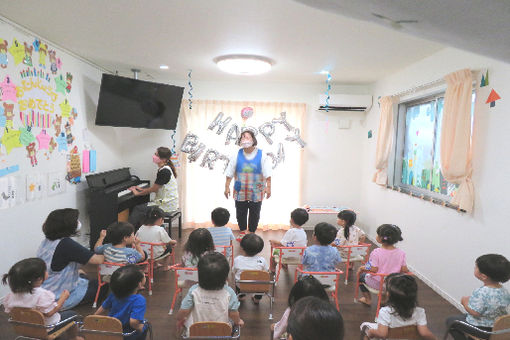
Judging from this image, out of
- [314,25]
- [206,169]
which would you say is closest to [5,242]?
[206,169]

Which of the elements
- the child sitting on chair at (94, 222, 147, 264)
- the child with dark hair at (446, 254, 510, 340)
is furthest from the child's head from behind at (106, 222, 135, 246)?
the child with dark hair at (446, 254, 510, 340)

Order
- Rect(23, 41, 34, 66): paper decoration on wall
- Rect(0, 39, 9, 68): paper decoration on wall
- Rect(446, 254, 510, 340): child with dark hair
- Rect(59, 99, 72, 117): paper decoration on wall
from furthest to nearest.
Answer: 1. Rect(59, 99, 72, 117): paper decoration on wall
2. Rect(23, 41, 34, 66): paper decoration on wall
3. Rect(0, 39, 9, 68): paper decoration on wall
4. Rect(446, 254, 510, 340): child with dark hair

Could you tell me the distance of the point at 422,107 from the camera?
378 centimetres

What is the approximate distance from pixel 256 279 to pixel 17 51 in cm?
286

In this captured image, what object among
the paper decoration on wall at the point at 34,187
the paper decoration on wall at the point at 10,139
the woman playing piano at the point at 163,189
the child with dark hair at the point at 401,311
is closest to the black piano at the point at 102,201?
the woman playing piano at the point at 163,189

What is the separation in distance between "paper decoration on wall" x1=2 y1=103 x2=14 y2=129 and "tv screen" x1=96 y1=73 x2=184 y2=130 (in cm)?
119

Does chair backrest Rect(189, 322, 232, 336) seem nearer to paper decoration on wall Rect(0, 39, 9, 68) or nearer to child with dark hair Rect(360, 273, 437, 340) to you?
child with dark hair Rect(360, 273, 437, 340)

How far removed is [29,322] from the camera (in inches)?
64.3

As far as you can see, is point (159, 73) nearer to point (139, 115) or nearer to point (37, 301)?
point (139, 115)

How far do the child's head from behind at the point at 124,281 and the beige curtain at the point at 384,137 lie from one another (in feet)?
11.4

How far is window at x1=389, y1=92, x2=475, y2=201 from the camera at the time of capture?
3379 millimetres

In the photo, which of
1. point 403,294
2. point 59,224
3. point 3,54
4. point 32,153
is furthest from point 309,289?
point 3,54

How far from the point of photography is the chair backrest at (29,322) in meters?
1.61

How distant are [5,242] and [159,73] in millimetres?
2944
